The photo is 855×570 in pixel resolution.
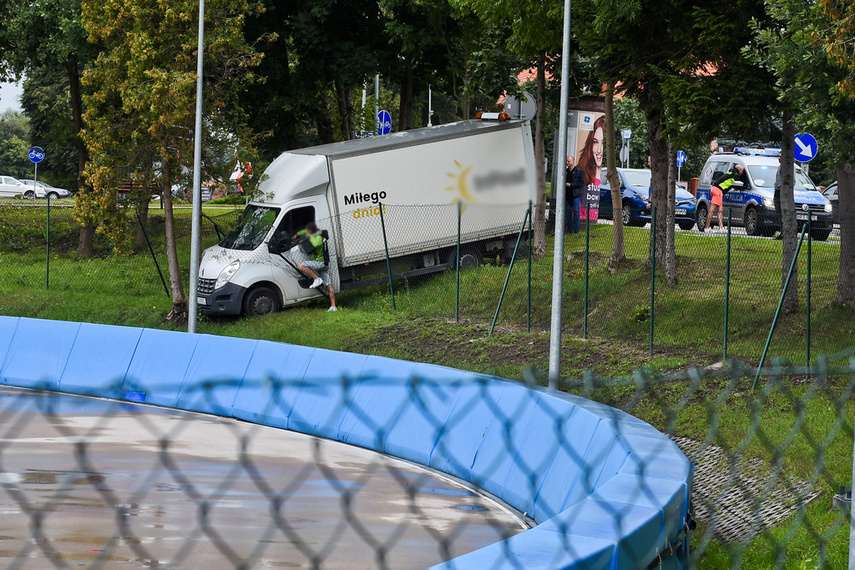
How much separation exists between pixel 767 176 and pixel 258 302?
14.1 metres

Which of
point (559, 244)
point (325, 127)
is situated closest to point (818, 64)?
point (559, 244)

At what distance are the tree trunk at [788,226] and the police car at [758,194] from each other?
328 inches

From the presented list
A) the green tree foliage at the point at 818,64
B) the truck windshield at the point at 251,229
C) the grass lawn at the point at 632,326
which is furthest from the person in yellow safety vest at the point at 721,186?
the green tree foliage at the point at 818,64

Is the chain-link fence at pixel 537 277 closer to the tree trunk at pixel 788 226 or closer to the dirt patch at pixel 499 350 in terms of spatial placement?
the tree trunk at pixel 788 226

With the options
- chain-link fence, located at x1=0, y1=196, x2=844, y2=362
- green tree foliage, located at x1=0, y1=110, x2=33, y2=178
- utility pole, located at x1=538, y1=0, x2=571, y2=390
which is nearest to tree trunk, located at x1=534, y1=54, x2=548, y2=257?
chain-link fence, located at x1=0, y1=196, x2=844, y2=362

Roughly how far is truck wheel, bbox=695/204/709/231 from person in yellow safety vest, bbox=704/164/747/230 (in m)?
0.54

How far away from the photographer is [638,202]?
1204 inches

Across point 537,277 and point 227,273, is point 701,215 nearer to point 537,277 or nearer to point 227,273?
point 537,277

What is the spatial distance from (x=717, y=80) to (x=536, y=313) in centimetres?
707

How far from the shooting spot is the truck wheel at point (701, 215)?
27.2 meters

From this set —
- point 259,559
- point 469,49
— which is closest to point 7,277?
point 469,49

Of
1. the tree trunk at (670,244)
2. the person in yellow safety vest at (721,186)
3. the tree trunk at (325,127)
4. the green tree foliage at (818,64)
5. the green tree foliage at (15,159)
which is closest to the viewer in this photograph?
the green tree foliage at (818,64)

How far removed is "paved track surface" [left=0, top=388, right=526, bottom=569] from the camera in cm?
782

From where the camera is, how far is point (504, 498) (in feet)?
32.7
